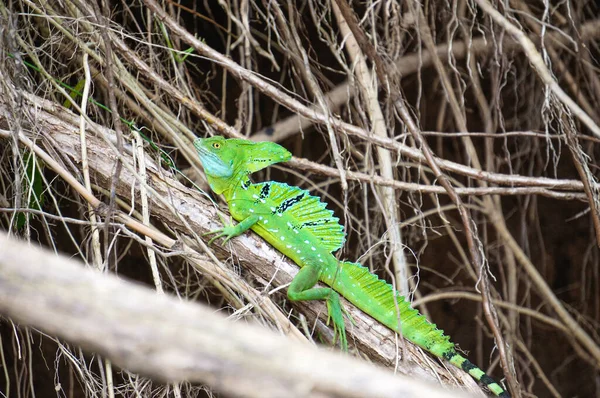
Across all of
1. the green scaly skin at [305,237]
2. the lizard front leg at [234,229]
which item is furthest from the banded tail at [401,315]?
the lizard front leg at [234,229]

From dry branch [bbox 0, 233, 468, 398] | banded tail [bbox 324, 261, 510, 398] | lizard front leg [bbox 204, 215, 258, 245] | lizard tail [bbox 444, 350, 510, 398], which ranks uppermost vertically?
dry branch [bbox 0, 233, 468, 398]

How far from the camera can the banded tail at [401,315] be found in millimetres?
2654

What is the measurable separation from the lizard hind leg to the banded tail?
0.07 metres

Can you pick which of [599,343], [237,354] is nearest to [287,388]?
[237,354]

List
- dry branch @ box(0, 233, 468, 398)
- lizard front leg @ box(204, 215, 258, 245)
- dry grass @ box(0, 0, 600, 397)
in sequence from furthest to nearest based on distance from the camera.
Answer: lizard front leg @ box(204, 215, 258, 245) → dry grass @ box(0, 0, 600, 397) → dry branch @ box(0, 233, 468, 398)

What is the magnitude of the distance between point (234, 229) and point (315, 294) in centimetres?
41

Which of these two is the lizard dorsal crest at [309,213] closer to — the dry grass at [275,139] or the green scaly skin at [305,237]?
the green scaly skin at [305,237]

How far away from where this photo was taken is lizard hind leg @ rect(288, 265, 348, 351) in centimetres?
262

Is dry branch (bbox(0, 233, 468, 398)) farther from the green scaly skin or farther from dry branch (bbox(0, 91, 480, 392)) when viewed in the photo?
the green scaly skin

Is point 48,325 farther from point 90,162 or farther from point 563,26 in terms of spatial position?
point 563,26

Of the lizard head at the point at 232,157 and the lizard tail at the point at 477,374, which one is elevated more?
the lizard head at the point at 232,157

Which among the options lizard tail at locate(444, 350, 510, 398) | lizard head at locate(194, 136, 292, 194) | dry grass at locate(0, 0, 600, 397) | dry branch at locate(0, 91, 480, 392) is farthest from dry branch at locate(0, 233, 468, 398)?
lizard head at locate(194, 136, 292, 194)

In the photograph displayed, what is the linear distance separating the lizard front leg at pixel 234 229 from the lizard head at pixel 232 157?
25 centimetres

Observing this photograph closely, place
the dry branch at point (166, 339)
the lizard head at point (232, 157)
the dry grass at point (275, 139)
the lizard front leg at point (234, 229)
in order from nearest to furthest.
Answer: the dry branch at point (166, 339) < the dry grass at point (275, 139) < the lizard front leg at point (234, 229) < the lizard head at point (232, 157)
